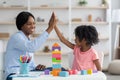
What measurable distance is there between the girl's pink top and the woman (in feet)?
1.36

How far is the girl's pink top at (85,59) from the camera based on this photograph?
2.86 metres

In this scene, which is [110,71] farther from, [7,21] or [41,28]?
[7,21]

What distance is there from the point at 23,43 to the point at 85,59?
649 mm

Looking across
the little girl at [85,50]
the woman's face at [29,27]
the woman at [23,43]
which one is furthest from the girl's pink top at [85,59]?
the woman's face at [29,27]

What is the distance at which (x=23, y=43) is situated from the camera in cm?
258

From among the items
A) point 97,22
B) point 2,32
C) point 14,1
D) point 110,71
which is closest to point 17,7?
point 14,1

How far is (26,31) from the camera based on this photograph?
2.78 m

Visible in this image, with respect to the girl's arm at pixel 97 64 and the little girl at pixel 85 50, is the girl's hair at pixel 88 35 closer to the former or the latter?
the little girl at pixel 85 50

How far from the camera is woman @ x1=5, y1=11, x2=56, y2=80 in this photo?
2.54 m

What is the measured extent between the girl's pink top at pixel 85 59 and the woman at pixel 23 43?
414 mm

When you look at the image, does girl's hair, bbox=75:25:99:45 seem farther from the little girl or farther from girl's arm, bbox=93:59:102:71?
girl's arm, bbox=93:59:102:71

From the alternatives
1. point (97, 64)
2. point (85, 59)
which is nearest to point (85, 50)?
point (85, 59)

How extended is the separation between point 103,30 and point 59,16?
3.47 ft

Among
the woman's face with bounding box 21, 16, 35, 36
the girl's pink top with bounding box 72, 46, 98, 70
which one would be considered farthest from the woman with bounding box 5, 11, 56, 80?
the girl's pink top with bounding box 72, 46, 98, 70
